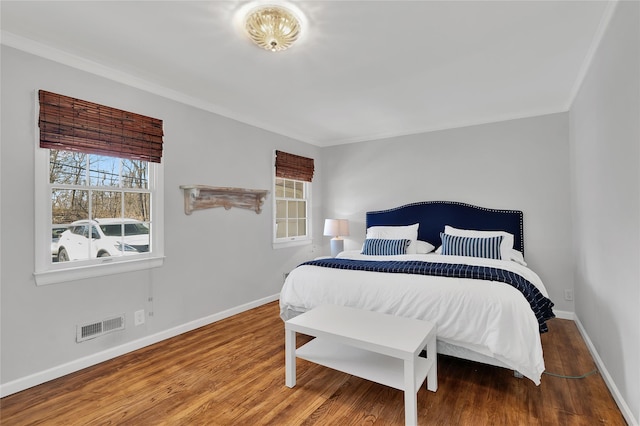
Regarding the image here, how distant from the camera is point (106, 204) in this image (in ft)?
8.82

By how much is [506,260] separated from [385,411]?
2237 mm

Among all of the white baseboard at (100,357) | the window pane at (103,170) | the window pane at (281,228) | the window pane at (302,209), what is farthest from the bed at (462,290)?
the window pane at (103,170)

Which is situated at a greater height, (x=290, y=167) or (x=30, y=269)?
(x=290, y=167)

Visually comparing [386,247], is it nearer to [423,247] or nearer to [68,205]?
[423,247]

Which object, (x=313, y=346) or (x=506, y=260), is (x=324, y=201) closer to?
(x=506, y=260)

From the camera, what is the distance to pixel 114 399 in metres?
2.06

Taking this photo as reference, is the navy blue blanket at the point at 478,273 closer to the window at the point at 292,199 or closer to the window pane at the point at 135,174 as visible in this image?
the window at the point at 292,199

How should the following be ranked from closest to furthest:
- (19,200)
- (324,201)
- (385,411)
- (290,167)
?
(385,411), (19,200), (290,167), (324,201)

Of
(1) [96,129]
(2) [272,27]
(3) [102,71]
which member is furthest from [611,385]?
(3) [102,71]

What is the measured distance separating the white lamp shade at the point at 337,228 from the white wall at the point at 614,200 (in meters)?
2.81

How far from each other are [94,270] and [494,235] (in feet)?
13.4

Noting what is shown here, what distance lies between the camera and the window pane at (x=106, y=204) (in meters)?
2.61

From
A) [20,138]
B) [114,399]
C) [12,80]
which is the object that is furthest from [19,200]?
[114,399]

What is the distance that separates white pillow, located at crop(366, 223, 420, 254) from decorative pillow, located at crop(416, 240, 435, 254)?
2.3 inches
